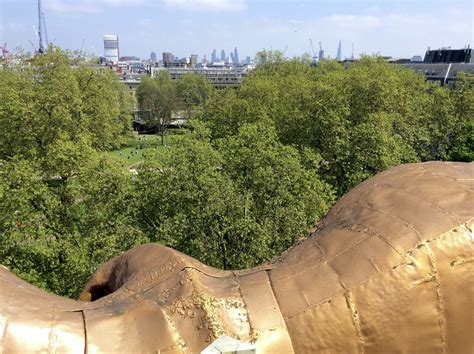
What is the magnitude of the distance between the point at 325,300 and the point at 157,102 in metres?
75.4

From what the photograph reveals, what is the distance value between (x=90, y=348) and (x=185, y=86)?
266ft

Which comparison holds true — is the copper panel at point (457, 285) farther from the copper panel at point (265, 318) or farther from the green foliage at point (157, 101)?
the green foliage at point (157, 101)

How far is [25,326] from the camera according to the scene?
14.4ft

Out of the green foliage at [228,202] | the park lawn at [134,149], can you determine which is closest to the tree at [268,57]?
the park lawn at [134,149]

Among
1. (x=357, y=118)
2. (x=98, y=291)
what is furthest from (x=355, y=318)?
(x=357, y=118)

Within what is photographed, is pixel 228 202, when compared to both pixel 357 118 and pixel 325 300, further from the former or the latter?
pixel 357 118

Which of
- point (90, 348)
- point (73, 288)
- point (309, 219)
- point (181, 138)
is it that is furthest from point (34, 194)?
point (90, 348)

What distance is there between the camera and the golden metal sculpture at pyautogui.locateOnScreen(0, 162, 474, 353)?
187 inches

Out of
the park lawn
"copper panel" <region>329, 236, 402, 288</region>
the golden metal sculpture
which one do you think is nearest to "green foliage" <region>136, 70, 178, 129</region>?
the park lawn

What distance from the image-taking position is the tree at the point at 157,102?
255 feet

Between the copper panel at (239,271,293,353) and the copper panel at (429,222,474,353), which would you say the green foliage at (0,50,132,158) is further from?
the copper panel at (429,222,474,353)

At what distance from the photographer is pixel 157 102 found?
255 feet

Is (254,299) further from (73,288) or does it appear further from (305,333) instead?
(73,288)

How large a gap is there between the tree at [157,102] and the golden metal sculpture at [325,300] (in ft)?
237
